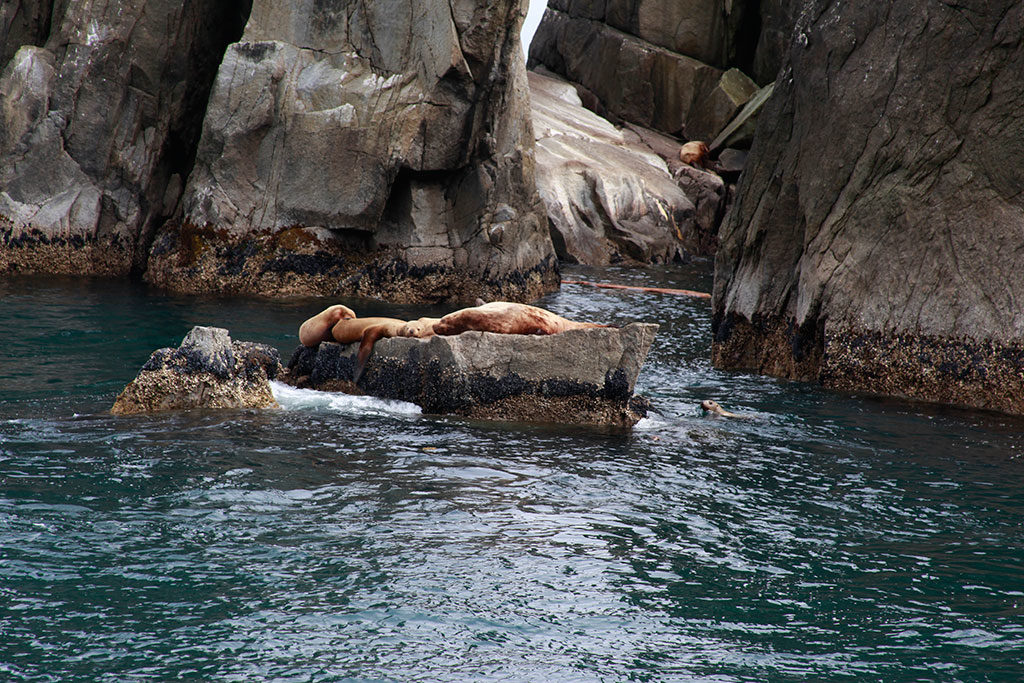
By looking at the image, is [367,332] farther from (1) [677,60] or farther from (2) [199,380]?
(1) [677,60]

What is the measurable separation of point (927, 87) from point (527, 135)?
9875 mm

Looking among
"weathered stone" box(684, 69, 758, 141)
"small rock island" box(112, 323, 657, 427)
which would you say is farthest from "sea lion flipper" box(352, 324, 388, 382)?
"weathered stone" box(684, 69, 758, 141)

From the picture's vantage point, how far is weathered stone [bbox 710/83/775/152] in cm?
3133

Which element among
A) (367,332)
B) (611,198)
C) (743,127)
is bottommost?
(367,332)

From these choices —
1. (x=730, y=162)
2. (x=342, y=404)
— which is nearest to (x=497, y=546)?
(x=342, y=404)

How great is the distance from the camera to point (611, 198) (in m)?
26.9

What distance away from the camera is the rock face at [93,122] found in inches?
697

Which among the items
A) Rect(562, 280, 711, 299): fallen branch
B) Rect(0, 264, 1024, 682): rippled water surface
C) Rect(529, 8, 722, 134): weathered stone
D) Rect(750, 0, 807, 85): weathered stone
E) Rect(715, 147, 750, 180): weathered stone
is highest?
Rect(750, 0, 807, 85): weathered stone

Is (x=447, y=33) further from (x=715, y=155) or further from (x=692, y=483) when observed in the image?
(x=715, y=155)

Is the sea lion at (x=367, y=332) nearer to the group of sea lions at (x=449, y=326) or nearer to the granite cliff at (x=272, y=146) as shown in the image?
the group of sea lions at (x=449, y=326)

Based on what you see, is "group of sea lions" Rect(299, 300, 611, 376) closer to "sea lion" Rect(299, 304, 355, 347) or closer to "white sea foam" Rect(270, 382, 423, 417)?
"sea lion" Rect(299, 304, 355, 347)

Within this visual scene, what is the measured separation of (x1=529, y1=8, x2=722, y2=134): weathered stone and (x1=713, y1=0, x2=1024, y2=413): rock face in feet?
69.6

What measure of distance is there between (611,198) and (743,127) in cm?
755

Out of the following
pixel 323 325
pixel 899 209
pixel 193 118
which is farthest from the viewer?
pixel 193 118
